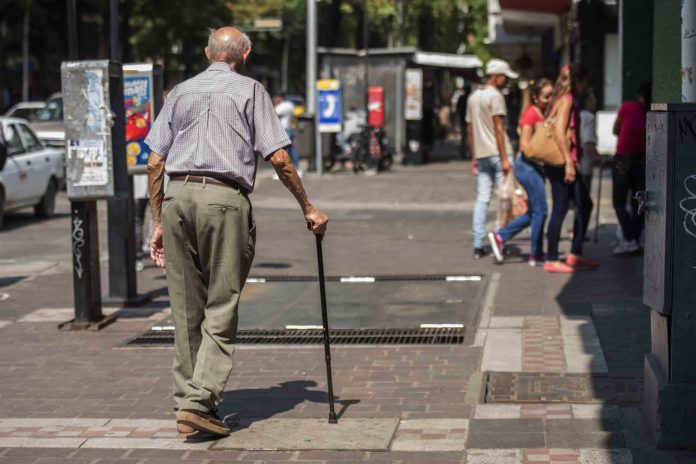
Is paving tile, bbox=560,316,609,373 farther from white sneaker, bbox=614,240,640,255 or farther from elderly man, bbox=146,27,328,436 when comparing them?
white sneaker, bbox=614,240,640,255

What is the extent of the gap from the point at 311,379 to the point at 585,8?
802 inches

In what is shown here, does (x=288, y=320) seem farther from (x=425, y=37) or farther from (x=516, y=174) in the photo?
(x=425, y=37)

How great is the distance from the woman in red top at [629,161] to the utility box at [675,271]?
6069mm

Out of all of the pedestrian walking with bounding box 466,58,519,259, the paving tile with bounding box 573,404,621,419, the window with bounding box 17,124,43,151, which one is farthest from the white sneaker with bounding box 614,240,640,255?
the window with bounding box 17,124,43,151

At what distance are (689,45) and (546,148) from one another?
507 cm

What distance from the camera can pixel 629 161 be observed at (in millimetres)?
11844

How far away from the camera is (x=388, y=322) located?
29.3ft

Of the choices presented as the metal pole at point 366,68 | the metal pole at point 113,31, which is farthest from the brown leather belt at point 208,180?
the metal pole at point 366,68

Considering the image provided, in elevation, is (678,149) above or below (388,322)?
above

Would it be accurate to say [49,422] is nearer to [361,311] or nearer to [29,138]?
[361,311]

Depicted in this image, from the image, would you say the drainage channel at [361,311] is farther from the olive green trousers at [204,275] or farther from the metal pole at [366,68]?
the metal pole at [366,68]

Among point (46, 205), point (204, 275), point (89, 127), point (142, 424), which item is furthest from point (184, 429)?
point (46, 205)

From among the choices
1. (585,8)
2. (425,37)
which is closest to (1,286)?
(585,8)

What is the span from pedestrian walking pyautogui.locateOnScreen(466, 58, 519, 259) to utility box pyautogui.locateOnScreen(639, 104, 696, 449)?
21.0 feet
